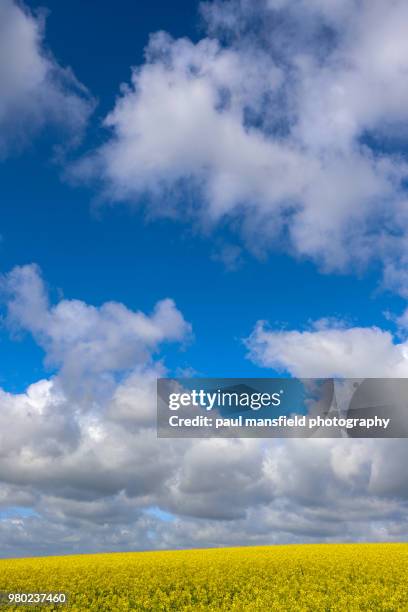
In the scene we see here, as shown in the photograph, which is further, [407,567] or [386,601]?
[407,567]

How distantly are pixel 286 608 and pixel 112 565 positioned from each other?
2021 centimetres

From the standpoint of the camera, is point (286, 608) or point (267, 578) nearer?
point (286, 608)

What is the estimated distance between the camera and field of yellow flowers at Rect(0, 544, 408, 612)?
32.1m

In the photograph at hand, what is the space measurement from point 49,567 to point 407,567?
31.1m

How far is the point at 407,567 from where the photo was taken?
139 ft

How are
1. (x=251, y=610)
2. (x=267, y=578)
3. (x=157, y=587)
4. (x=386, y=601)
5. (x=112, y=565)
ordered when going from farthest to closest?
(x=112, y=565) → (x=267, y=578) → (x=157, y=587) → (x=386, y=601) → (x=251, y=610)

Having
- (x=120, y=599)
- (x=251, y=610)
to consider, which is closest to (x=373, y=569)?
(x=251, y=610)

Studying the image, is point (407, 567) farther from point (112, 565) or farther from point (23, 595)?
point (23, 595)

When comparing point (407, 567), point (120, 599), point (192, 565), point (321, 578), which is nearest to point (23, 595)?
point (120, 599)

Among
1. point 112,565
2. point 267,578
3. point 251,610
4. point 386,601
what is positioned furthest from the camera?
point 112,565

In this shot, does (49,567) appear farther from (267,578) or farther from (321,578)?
(321,578)

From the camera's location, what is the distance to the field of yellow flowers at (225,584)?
32125mm

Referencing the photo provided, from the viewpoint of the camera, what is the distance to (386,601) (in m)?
32.6

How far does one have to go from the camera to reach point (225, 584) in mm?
37219
